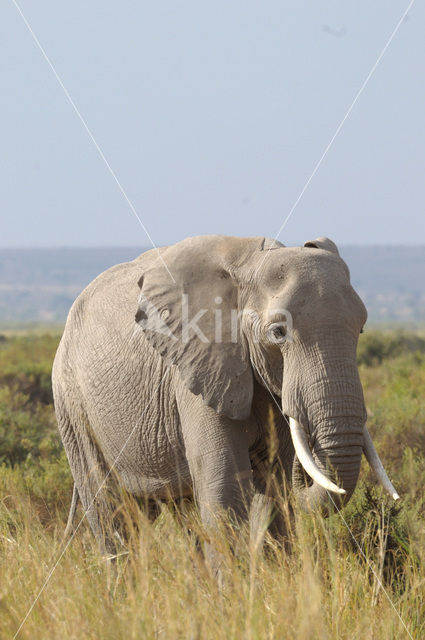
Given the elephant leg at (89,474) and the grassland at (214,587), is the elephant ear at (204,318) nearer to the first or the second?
the grassland at (214,587)

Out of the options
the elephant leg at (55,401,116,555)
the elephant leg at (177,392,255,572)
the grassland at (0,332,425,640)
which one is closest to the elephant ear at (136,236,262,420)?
the elephant leg at (177,392,255,572)

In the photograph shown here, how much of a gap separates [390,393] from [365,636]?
967 centimetres

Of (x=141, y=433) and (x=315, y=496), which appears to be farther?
(x=141, y=433)

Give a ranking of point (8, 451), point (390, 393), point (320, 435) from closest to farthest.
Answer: point (320, 435), point (8, 451), point (390, 393)

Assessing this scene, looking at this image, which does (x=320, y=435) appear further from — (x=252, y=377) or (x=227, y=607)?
(x=227, y=607)

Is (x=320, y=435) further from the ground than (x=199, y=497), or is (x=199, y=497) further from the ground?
(x=320, y=435)

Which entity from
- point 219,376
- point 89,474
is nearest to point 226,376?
point 219,376

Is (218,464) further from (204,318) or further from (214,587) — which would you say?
(214,587)

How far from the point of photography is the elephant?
4629mm

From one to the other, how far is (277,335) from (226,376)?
0.39 m

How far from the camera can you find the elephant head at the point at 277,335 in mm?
4590

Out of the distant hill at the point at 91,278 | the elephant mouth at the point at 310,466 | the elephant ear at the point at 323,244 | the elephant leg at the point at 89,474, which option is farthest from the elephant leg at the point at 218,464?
the distant hill at the point at 91,278

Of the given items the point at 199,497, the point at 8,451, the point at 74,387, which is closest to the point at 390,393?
the point at 8,451

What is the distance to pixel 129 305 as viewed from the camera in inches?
231
